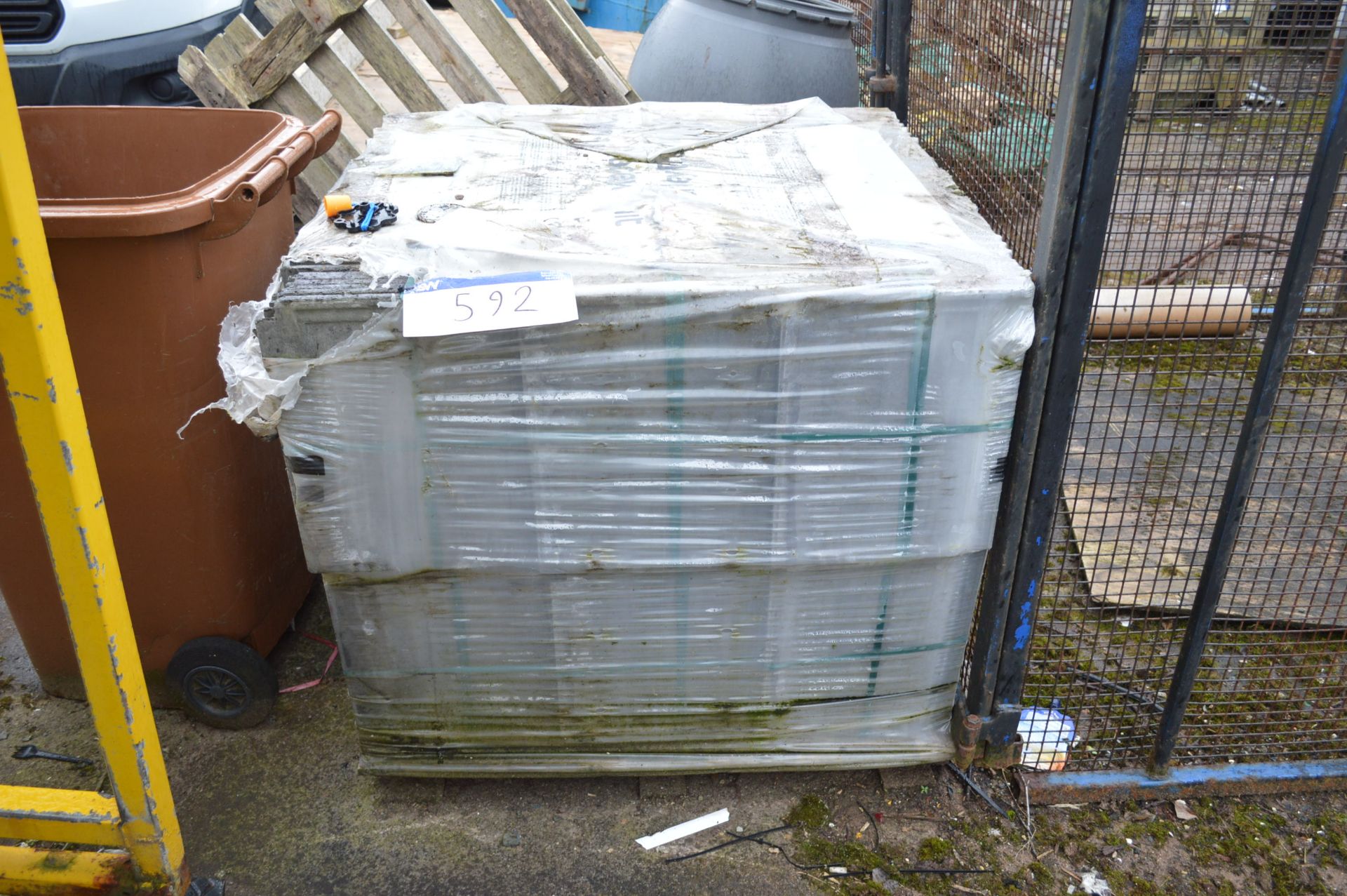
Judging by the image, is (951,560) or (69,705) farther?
(69,705)

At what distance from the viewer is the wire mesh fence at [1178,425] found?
6.29ft

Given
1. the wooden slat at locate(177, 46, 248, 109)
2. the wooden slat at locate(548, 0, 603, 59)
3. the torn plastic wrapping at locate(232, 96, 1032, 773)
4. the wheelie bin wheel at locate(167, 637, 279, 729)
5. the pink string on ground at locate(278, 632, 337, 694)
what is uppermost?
the wooden slat at locate(548, 0, 603, 59)

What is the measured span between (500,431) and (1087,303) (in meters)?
1.13

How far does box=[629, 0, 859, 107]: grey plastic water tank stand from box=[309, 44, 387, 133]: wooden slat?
1106mm

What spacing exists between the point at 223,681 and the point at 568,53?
2324 millimetres

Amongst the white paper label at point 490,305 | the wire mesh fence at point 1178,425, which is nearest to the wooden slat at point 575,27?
the wire mesh fence at point 1178,425

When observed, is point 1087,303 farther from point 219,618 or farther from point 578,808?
point 219,618

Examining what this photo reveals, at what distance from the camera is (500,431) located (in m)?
1.92

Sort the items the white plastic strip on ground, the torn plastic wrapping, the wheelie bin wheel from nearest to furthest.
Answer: the torn plastic wrapping
the white plastic strip on ground
the wheelie bin wheel

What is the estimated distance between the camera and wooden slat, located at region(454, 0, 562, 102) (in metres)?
3.53

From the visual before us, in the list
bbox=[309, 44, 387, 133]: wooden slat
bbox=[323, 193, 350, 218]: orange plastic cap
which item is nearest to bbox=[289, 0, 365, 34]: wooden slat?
bbox=[309, 44, 387, 133]: wooden slat

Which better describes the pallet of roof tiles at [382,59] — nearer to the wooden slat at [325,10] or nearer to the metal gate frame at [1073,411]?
the wooden slat at [325,10]

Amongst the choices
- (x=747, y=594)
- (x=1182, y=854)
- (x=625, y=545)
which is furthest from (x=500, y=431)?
(x=1182, y=854)

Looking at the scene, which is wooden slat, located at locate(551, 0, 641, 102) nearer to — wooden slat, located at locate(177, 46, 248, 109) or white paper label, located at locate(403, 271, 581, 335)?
wooden slat, located at locate(177, 46, 248, 109)
